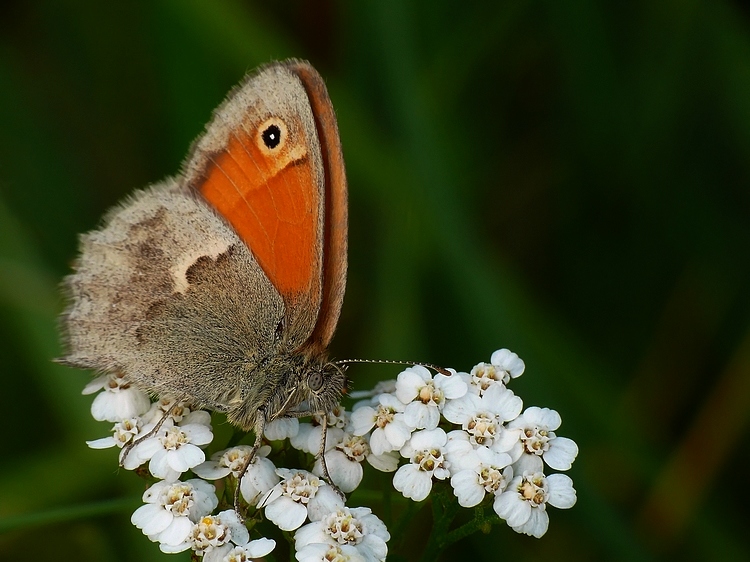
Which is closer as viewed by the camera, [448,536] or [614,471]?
[448,536]

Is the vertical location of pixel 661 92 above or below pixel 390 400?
above

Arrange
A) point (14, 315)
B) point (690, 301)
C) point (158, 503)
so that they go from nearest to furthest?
point (158, 503) → point (14, 315) → point (690, 301)

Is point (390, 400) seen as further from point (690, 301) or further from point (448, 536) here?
point (690, 301)

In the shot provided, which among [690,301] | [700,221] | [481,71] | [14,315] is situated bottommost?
[14,315]

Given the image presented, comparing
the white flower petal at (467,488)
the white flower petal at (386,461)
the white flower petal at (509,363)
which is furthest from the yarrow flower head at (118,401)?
the white flower petal at (509,363)

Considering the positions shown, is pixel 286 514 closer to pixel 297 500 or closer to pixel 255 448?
pixel 297 500

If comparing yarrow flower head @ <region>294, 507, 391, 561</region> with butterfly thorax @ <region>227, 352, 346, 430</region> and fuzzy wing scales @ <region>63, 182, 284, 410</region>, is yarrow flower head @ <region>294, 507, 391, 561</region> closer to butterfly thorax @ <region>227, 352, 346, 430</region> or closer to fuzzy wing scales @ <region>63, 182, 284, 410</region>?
butterfly thorax @ <region>227, 352, 346, 430</region>

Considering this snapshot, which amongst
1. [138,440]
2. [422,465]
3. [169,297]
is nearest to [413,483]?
[422,465]

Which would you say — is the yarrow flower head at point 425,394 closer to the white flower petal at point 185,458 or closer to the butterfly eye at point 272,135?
the white flower petal at point 185,458

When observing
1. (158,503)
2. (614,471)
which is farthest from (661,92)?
(158,503)
